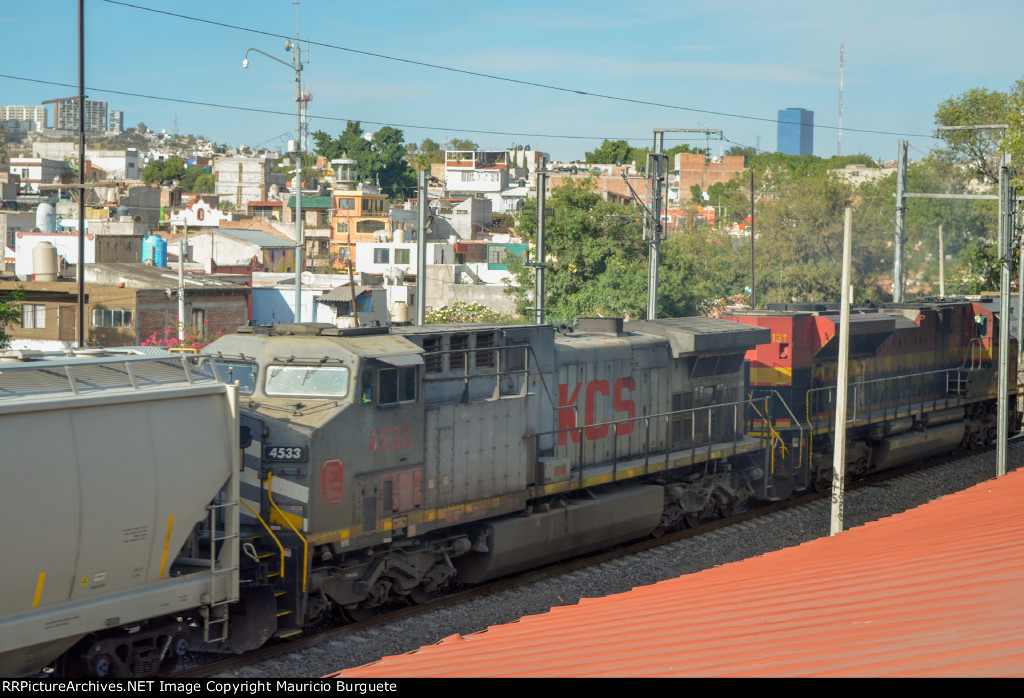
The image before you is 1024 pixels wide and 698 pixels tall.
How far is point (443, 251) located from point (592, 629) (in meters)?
56.9

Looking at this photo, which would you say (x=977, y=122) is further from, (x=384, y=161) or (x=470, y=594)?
(x=384, y=161)

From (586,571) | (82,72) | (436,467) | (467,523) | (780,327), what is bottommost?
(586,571)

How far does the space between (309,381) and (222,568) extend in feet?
7.72

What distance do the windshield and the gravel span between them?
289 centimetres

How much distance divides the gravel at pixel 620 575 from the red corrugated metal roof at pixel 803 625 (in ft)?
12.9

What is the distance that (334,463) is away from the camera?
11.5 meters

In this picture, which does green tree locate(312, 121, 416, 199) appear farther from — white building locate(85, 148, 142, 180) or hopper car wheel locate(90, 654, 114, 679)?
hopper car wheel locate(90, 654, 114, 679)

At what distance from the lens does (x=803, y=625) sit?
629 cm

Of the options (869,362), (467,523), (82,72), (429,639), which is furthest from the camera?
(869,362)

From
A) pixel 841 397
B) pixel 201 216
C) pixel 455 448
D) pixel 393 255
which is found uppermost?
pixel 201 216

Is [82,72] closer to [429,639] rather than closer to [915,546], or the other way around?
[429,639]

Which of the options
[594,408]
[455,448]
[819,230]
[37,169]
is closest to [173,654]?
[455,448]

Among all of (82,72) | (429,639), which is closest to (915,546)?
(429,639)

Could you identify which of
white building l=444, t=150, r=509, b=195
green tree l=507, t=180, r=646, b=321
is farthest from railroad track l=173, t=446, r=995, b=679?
white building l=444, t=150, r=509, b=195
